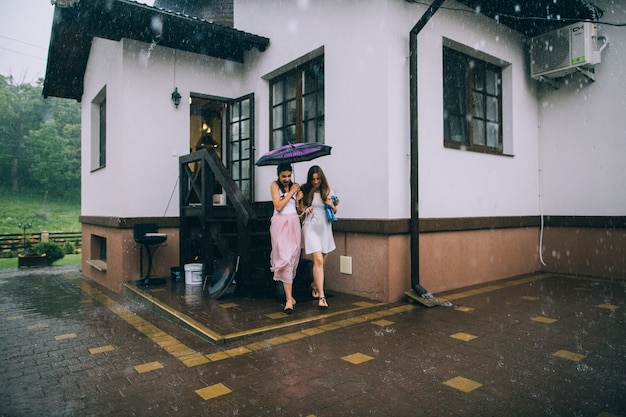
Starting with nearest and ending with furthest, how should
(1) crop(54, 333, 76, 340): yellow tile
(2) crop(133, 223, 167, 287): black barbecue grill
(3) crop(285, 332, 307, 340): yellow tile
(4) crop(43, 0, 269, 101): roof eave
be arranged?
1. (3) crop(285, 332, 307, 340): yellow tile
2. (1) crop(54, 333, 76, 340): yellow tile
3. (4) crop(43, 0, 269, 101): roof eave
4. (2) crop(133, 223, 167, 287): black barbecue grill

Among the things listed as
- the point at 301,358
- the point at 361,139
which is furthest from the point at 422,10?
the point at 301,358

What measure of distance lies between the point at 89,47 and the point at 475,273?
9.00m

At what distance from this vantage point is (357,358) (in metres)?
3.47

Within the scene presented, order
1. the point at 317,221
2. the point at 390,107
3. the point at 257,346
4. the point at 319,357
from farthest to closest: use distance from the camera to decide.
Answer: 1. the point at 390,107
2. the point at 317,221
3. the point at 257,346
4. the point at 319,357

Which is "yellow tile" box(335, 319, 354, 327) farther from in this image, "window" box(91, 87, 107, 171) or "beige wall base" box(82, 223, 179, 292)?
"window" box(91, 87, 107, 171)

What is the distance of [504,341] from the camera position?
12.7 feet

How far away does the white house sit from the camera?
5.59 metres

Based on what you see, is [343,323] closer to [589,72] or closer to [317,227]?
[317,227]

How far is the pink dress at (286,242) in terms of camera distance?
16.6 feet

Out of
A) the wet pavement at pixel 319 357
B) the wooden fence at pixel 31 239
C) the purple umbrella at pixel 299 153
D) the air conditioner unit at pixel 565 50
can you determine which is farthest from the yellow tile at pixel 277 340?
the wooden fence at pixel 31 239

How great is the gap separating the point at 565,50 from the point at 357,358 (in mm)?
6451

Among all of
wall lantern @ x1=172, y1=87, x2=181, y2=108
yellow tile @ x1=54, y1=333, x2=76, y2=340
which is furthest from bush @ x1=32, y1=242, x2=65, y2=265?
yellow tile @ x1=54, y1=333, x2=76, y2=340

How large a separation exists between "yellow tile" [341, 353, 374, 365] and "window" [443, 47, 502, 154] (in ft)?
12.5

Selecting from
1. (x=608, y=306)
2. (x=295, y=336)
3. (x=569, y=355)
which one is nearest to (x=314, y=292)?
(x=295, y=336)
